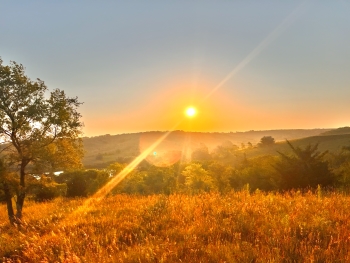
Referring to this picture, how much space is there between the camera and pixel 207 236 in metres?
5.80

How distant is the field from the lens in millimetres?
4574

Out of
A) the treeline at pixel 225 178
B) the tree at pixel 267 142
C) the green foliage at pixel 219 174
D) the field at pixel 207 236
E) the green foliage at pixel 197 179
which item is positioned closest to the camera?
the field at pixel 207 236

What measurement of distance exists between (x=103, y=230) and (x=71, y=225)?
1327 millimetres

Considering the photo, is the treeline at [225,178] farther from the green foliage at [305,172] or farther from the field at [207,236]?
the field at [207,236]

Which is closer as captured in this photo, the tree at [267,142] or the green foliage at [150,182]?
the green foliage at [150,182]

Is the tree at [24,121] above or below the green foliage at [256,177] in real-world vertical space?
above

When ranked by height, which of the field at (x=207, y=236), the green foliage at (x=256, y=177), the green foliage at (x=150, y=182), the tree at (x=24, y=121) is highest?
the tree at (x=24, y=121)

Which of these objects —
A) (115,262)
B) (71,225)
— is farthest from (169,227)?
(71,225)

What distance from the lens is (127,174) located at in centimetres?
4734

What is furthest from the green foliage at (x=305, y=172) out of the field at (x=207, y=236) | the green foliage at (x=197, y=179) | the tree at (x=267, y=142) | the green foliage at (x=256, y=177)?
the tree at (x=267, y=142)

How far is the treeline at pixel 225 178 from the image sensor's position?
21.8m

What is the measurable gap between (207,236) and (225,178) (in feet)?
120

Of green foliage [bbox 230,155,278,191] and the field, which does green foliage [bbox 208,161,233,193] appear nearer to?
green foliage [bbox 230,155,278,191]

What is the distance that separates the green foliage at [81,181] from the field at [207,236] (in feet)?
103
